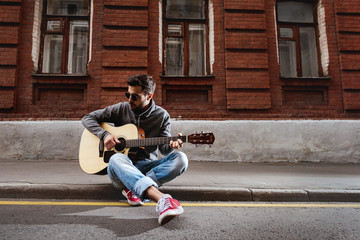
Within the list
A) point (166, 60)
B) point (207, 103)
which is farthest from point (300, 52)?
point (166, 60)

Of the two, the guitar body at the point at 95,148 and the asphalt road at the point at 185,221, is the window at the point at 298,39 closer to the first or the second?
the asphalt road at the point at 185,221

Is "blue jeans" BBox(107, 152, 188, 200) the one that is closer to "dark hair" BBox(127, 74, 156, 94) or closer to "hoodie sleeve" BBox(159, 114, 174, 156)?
"hoodie sleeve" BBox(159, 114, 174, 156)

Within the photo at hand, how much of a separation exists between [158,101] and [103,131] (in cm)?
347

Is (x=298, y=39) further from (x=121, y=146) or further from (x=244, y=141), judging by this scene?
(x=121, y=146)

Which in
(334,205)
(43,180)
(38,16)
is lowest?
(334,205)

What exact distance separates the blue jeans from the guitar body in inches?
10.1

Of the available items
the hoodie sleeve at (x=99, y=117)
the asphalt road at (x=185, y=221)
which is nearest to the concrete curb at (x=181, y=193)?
the asphalt road at (x=185, y=221)

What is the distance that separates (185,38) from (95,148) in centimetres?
477

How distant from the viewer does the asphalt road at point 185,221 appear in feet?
6.54

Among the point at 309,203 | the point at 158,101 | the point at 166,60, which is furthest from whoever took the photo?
the point at 166,60

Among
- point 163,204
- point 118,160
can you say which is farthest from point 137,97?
point 163,204

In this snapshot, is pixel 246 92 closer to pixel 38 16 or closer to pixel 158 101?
pixel 158 101

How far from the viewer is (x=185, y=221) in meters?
2.32

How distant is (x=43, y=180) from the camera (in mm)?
3576
